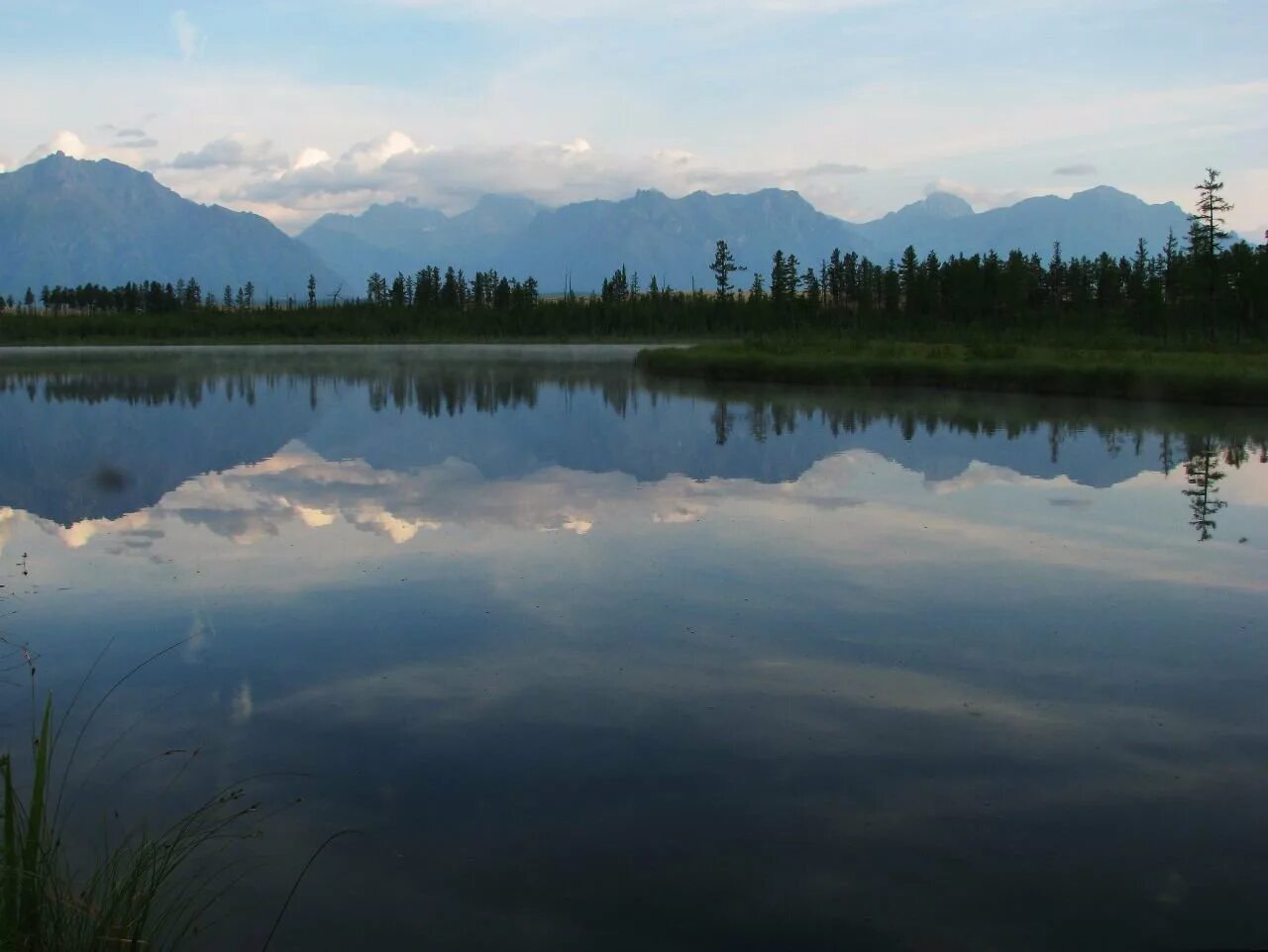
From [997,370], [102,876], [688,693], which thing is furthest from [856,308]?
[102,876]

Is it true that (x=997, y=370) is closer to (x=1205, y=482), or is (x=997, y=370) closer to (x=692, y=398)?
(x=692, y=398)

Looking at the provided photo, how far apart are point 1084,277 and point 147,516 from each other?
96.7m

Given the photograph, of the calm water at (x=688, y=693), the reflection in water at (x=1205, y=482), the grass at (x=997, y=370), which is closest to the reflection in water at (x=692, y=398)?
the reflection in water at (x=1205, y=482)

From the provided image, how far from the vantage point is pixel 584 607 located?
12219 mm

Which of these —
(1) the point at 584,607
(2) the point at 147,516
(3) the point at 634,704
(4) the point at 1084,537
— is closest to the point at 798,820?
(3) the point at 634,704

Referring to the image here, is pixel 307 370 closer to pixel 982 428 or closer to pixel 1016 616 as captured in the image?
pixel 982 428

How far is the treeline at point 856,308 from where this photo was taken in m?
75.2

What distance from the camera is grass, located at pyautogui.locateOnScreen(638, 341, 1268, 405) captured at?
1521 inches

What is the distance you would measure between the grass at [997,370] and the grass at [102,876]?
125 ft

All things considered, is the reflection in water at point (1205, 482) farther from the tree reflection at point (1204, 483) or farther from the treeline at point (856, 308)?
the treeline at point (856, 308)

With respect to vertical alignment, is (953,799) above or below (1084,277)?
below

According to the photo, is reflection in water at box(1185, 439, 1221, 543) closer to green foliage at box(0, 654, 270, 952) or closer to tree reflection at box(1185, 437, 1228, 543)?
tree reflection at box(1185, 437, 1228, 543)

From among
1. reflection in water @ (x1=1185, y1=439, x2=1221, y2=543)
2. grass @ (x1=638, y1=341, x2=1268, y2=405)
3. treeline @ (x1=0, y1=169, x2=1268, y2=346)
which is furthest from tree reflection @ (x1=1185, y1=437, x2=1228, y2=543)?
treeline @ (x1=0, y1=169, x2=1268, y2=346)

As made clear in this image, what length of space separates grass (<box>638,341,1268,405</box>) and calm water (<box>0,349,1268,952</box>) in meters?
17.7
